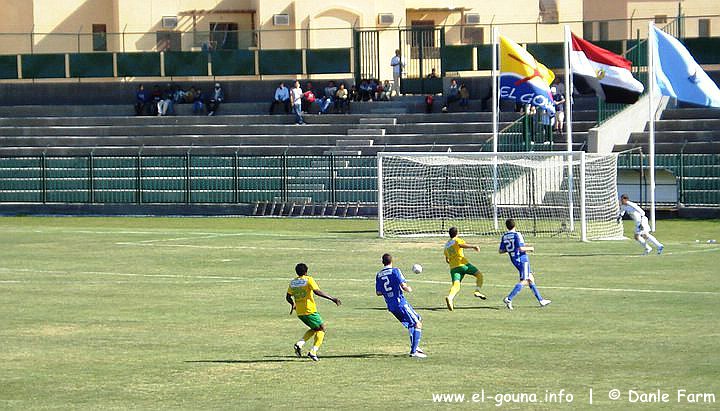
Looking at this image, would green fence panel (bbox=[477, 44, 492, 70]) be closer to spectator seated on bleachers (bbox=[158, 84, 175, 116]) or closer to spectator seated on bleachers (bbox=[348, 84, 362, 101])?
spectator seated on bleachers (bbox=[348, 84, 362, 101])

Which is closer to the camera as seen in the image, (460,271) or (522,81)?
(460,271)

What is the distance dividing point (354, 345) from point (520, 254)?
15.6 ft

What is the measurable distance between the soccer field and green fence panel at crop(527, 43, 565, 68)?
19.4 metres

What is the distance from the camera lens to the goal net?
4006 cm

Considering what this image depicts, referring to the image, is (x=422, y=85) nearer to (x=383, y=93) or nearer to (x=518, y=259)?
(x=383, y=93)

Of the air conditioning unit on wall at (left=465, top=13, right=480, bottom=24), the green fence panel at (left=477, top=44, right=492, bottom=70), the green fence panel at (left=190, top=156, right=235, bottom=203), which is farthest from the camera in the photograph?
the air conditioning unit on wall at (left=465, top=13, right=480, bottom=24)

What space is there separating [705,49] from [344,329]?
124 ft

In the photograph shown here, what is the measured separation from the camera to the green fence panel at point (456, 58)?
2318 inches

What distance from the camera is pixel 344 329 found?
22.4m

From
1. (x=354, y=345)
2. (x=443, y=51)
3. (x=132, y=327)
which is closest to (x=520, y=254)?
(x=354, y=345)

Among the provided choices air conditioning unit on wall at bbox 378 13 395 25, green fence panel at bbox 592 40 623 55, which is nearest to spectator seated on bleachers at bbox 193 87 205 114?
air conditioning unit on wall at bbox 378 13 395 25

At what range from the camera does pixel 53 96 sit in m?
61.4

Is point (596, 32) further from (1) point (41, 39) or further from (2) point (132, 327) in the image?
(2) point (132, 327)

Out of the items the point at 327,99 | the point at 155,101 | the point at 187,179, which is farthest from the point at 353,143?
the point at 155,101
